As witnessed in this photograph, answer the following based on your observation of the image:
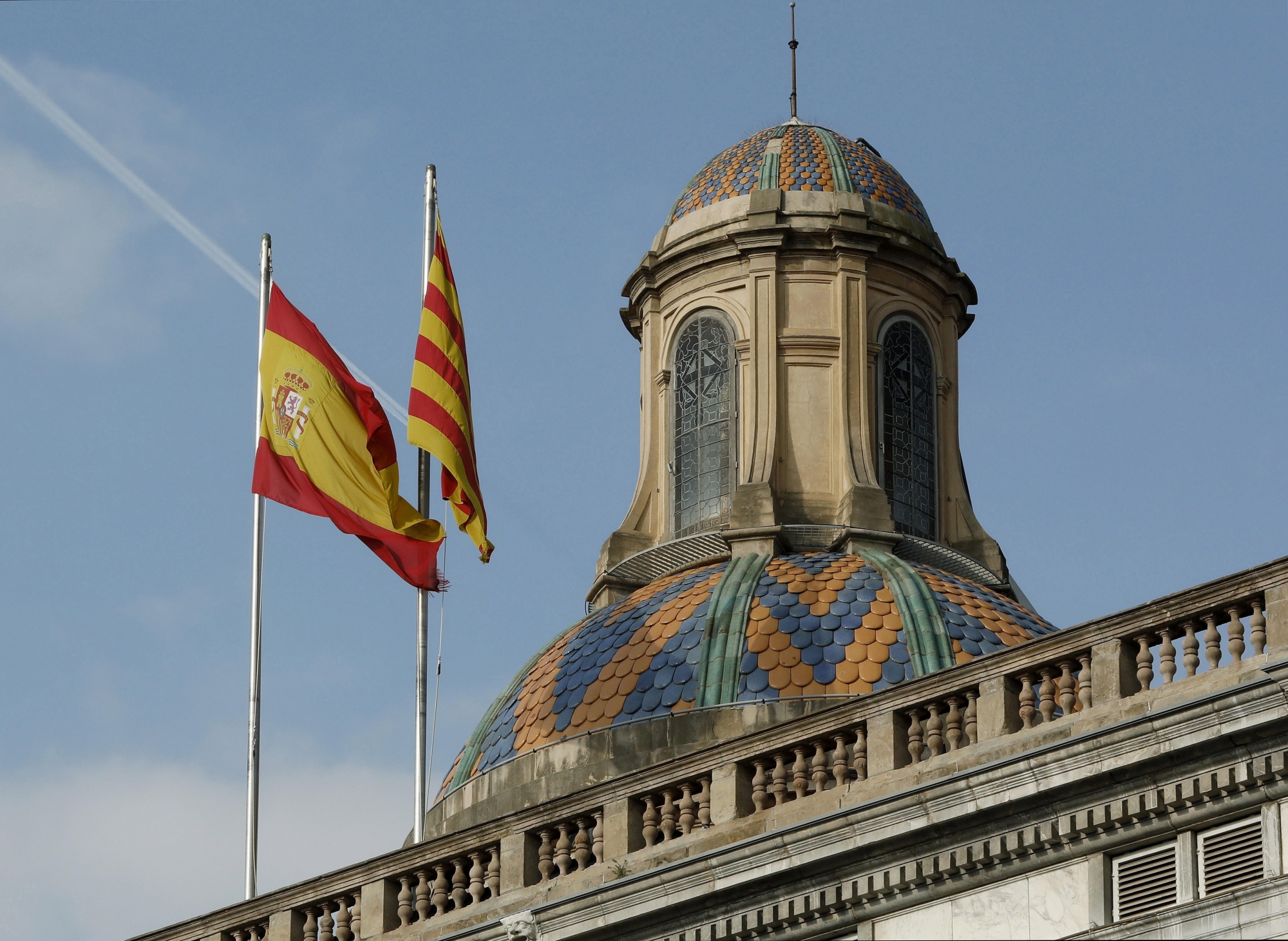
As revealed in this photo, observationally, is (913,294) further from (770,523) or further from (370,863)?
(370,863)

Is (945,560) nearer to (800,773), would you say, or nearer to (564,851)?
(564,851)

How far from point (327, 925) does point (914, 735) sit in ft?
19.8

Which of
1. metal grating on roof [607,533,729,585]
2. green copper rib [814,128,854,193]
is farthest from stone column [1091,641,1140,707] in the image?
green copper rib [814,128,854,193]

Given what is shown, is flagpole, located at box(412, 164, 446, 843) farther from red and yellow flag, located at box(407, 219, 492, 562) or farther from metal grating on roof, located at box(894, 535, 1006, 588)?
metal grating on roof, located at box(894, 535, 1006, 588)

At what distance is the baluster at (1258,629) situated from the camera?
22922 mm

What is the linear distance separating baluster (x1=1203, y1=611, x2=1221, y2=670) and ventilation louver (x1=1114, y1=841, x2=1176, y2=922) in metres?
1.47

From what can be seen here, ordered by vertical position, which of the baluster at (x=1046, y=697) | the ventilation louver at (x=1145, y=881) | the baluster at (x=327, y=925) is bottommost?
the ventilation louver at (x=1145, y=881)

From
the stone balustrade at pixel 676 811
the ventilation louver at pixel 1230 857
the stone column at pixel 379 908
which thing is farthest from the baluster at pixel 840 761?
the stone column at pixel 379 908

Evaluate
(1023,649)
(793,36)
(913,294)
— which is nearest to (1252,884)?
(1023,649)

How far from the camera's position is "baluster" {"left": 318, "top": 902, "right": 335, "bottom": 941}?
91.5 feet

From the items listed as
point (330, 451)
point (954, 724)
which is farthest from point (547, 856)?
point (330, 451)

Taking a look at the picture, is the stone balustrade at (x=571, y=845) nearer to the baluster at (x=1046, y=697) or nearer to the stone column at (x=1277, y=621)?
the baluster at (x=1046, y=697)

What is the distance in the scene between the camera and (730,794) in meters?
25.8

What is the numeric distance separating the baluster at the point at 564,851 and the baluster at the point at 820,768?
2288mm
